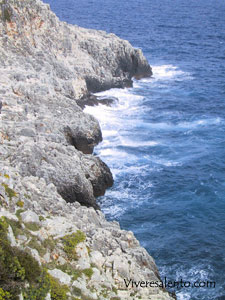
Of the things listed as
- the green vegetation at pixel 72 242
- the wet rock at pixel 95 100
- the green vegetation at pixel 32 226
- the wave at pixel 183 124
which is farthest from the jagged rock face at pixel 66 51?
the green vegetation at pixel 32 226

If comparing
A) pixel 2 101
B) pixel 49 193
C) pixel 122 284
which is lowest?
pixel 122 284

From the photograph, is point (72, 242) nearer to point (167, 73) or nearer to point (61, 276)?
point (61, 276)

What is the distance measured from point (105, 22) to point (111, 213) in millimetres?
114001

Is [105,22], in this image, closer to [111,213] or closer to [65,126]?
[65,126]

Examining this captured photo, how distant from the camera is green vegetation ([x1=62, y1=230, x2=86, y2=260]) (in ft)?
81.7

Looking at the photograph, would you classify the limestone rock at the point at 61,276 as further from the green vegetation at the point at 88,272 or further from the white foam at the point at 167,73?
the white foam at the point at 167,73

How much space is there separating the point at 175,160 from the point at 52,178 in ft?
71.0

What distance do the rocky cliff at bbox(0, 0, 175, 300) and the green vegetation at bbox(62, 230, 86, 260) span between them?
7 cm

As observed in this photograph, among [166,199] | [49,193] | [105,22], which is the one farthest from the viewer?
[105,22]

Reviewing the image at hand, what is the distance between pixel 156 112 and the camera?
69.8 m

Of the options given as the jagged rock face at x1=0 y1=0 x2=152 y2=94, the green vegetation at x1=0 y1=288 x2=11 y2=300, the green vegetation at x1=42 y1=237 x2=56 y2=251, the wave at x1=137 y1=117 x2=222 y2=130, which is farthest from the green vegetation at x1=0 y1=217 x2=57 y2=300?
the wave at x1=137 y1=117 x2=222 y2=130

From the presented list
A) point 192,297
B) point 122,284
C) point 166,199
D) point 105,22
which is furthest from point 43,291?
point 105,22

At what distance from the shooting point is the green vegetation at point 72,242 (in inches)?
980

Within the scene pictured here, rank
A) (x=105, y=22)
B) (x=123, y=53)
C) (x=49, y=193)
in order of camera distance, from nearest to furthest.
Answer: (x=49, y=193) < (x=123, y=53) < (x=105, y=22)
